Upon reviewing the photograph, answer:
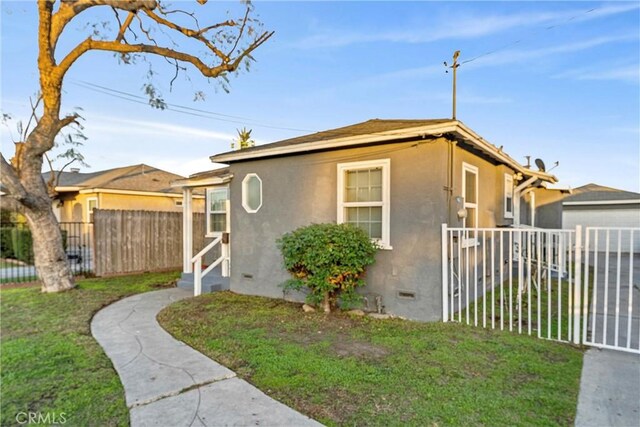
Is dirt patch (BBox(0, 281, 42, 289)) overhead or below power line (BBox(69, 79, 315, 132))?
below

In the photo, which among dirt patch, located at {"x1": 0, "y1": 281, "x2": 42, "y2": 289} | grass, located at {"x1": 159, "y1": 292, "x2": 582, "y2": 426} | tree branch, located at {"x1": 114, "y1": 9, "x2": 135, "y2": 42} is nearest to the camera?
grass, located at {"x1": 159, "y1": 292, "x2": 582, "y2": 426}

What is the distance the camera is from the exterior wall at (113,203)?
53.8 feet

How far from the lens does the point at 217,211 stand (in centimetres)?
976

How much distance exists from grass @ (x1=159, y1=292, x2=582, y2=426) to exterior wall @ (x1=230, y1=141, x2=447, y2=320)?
2.28 feet

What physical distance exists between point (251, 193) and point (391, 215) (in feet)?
11.8

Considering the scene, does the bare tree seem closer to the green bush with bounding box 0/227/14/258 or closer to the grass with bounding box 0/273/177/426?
the grass with bounding box 0/273/177/426

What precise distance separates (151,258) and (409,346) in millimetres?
10022

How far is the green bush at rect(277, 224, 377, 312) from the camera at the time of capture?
220 inches

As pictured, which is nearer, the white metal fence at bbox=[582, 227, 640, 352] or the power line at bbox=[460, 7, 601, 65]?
the white metal fence at bbox=[582, 227, 640, 352]

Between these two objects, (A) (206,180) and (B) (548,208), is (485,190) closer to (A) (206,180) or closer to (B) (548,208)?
(A) (206,180)

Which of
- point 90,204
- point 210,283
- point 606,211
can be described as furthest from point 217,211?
point 606,211

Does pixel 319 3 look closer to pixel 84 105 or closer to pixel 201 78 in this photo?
pixel 201 78

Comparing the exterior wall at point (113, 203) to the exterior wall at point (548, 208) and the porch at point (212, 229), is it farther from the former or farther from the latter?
the exterior wall at point (548, 208)

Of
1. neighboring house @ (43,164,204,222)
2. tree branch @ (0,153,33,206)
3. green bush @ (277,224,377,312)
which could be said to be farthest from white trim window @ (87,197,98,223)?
green bush @ (277,224,377,312)
